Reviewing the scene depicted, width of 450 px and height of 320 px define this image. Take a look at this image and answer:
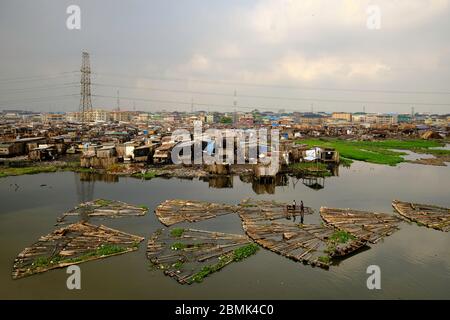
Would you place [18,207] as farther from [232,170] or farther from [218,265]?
[232,170]

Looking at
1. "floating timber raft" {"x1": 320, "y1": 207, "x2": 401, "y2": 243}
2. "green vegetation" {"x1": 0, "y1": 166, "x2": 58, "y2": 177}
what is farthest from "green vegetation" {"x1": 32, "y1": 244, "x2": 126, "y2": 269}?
"green vegetation" {"x1": 0, "y1": 166, "x2": 58, "y2": 177}

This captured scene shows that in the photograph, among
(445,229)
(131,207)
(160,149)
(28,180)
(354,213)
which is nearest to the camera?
(445,229)

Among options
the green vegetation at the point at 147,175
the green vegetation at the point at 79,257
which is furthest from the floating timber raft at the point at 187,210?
the green vegetation at the point at 147,175

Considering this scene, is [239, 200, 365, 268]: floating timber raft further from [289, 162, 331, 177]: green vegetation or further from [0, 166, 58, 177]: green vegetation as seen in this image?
[0, 166, 58, 177]: green vegetation

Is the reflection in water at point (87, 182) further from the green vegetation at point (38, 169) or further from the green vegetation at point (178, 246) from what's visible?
the green vegetation at point (178, 246)

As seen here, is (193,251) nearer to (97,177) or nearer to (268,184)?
(268,184)
